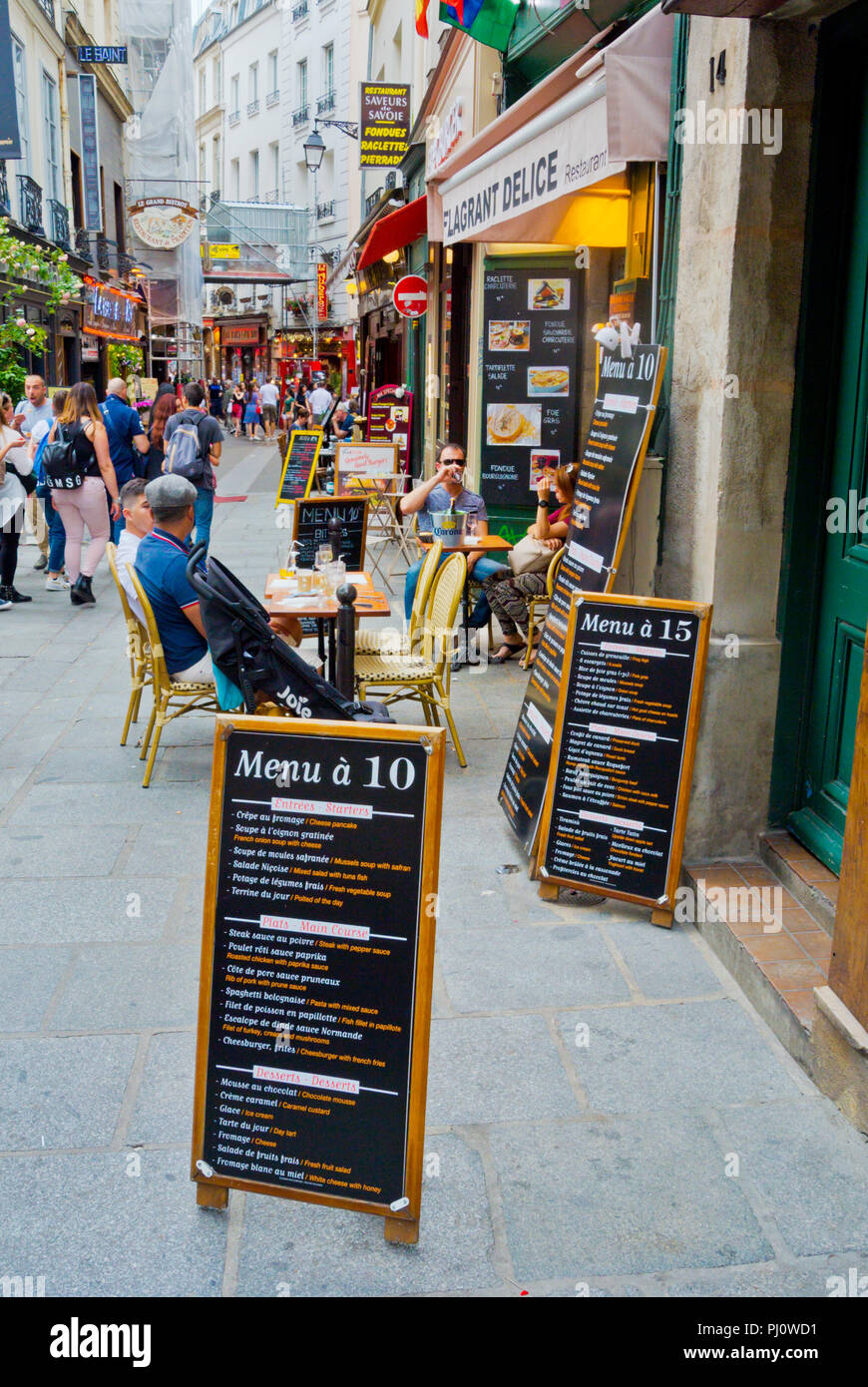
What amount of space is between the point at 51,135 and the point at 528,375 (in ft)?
55.0

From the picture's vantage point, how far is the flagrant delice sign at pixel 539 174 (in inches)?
215

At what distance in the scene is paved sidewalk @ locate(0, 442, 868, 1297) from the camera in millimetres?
2773

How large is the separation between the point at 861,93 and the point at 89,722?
5.07 m

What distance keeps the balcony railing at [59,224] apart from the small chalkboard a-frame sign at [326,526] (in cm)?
1682

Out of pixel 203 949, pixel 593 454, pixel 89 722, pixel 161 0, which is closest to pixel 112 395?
pixel 89 722

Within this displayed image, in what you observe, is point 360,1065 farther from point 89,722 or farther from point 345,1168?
point 89,722

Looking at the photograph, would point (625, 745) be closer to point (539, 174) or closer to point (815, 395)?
point (815, 395)

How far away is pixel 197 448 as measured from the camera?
36.3ft

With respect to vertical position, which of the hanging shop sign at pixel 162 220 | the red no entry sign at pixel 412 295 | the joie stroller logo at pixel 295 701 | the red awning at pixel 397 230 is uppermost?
the hanging shop sign at pixel 162 220

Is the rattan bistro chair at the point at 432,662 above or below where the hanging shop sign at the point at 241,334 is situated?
below
